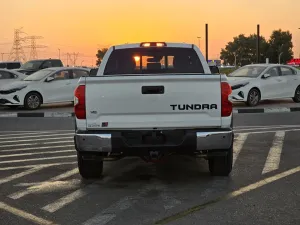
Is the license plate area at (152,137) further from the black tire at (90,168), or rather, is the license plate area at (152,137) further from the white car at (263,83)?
the white car at (263,83)

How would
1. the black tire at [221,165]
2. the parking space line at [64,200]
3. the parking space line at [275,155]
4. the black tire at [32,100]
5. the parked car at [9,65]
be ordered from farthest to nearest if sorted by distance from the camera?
the parked car at [9,65]
the black tire at [32,100]
the parking space line at [275,155]
the black tire at [221,165]
the parking space line at [64,200]

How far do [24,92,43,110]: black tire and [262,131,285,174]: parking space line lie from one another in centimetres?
933

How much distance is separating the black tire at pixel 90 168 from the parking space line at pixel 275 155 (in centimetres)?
238

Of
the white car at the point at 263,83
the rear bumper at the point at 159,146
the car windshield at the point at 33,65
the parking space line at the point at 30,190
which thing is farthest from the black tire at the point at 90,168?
the car windshield at the point at 33,65

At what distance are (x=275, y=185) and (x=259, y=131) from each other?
5218 mm

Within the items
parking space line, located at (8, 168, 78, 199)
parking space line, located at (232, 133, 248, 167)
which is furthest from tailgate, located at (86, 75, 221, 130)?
parking space line, located at (232, 133, 248, 167)

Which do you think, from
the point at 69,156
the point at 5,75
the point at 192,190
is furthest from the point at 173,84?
the point at 5,75

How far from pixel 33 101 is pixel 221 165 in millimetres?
11498

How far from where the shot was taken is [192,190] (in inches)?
222

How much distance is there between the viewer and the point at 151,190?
18.6ft

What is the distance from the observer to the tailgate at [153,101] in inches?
214

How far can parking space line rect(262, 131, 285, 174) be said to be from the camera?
22.6ft

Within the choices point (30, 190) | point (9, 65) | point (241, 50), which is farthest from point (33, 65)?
point (241, 50)

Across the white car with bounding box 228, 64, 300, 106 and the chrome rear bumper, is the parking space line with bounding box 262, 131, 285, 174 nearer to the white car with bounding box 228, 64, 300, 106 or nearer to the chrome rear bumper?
the chrome rear bumper
